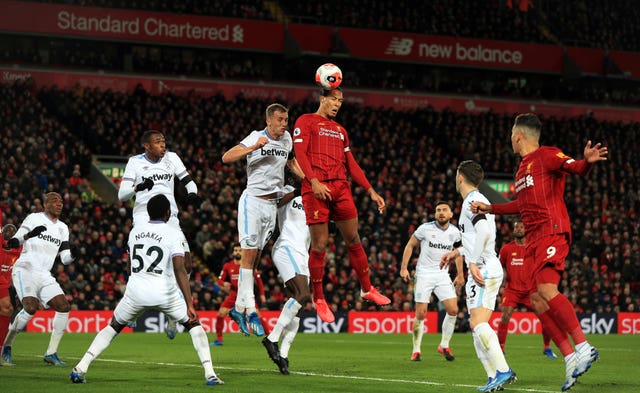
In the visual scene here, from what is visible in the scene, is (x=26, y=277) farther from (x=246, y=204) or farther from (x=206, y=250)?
(x=206, y=250)

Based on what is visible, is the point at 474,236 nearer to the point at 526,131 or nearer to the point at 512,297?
the point at 526,131

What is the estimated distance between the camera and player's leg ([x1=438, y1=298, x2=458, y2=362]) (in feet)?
58.4

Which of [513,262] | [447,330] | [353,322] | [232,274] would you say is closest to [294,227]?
[447,330]

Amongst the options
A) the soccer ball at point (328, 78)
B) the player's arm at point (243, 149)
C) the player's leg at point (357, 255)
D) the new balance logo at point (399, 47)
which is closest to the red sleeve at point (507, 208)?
the player's leg at point (357, 255)

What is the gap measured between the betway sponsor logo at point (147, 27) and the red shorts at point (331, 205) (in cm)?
2936

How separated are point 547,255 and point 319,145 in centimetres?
343

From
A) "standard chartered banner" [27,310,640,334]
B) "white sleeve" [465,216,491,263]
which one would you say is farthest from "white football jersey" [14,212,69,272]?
"standard chartered banner" [27,310,640,334]

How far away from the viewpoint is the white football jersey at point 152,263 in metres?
11.5

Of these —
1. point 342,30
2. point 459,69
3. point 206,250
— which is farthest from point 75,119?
point 459,69

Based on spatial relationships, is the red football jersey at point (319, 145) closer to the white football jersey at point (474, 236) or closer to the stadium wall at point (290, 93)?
the white football jersey at point (474, 236)

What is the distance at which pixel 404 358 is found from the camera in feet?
59.3

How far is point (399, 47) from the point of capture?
4603 cm

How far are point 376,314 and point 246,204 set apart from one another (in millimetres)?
18052

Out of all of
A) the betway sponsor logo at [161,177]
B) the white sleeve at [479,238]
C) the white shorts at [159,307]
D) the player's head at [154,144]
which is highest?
the player's head at [154,144]
